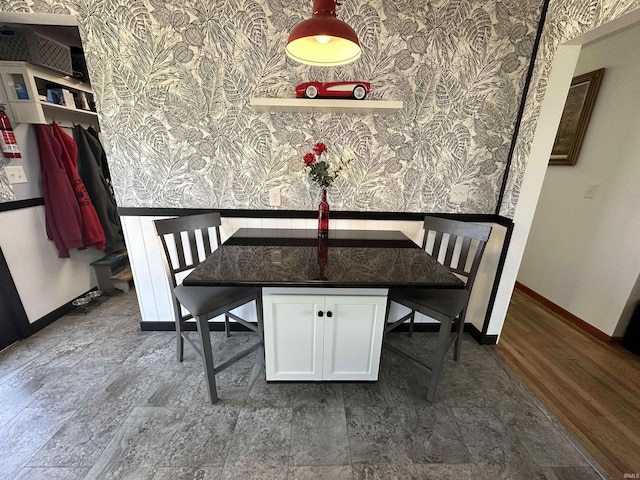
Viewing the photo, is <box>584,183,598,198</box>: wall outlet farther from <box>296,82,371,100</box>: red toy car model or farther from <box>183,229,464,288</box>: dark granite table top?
<box>296,82,371,100</box>: red toy car model

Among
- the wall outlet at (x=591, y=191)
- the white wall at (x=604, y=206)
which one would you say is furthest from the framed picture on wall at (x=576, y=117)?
the wall outlet at (x=591, y=191)

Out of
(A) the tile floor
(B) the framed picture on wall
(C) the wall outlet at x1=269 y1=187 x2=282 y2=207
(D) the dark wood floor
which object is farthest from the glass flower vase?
(B) the framed picture on wall

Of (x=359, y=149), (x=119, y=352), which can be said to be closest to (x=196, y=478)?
(x=119, y=352)

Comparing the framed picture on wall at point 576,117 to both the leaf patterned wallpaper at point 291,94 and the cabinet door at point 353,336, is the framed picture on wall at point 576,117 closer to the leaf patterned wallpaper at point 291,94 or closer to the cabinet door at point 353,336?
the leaf patterned wallpaper at point 291,94

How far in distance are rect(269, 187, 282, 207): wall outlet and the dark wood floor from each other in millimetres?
2029

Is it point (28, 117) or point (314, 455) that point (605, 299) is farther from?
point (28, 117)

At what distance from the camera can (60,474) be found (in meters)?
1.21

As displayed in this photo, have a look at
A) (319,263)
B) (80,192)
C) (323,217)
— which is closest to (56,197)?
(80,192)

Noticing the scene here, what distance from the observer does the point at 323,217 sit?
177 cm

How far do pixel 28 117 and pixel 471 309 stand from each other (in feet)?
12.5

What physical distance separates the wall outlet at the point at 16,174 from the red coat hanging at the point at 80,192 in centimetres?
28

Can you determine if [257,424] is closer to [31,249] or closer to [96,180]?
[31,249]

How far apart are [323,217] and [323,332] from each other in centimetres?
72

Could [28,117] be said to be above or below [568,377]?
above
